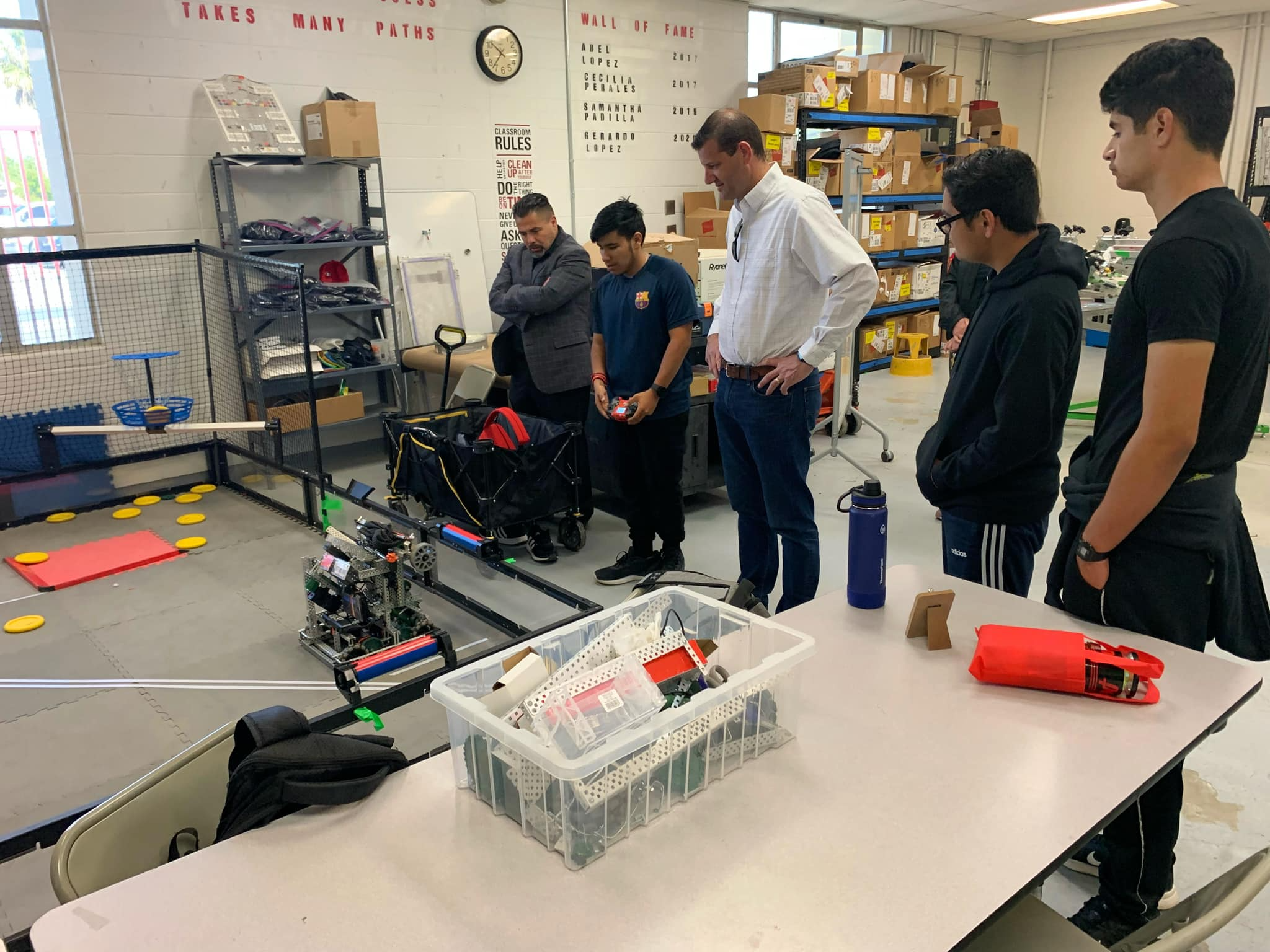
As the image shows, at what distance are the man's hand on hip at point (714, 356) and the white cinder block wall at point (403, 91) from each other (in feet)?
11.3

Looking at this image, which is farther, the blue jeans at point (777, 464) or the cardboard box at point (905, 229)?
the cardboard box at point (905, 229)

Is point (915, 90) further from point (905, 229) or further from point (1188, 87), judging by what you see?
point (1188, 87)

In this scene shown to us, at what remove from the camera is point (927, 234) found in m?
8.25

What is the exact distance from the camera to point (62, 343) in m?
4.70

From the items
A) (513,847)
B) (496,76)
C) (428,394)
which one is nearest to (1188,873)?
(513,847)

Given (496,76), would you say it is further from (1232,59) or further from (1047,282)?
(1232,59)

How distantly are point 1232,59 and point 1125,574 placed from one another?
33.8 ft

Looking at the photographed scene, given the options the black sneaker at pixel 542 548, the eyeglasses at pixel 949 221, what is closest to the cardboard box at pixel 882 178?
the black sneaker at pixel 542 548

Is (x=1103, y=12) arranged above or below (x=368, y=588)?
above

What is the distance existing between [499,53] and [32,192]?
2931mm

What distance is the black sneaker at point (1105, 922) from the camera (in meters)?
1.69

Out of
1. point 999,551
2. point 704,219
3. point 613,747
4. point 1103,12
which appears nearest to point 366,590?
point 999,551

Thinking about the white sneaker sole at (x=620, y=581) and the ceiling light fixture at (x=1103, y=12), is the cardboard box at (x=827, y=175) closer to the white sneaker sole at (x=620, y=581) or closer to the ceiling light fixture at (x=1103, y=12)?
the ceiling light fixture at (x=1103, y=12)

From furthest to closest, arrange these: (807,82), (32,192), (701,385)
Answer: (807,82) < (32,192) < (701,385)
